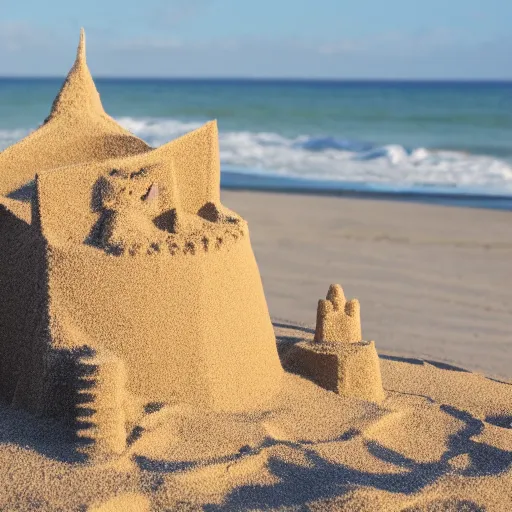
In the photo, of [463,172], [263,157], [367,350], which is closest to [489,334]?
[367,350]

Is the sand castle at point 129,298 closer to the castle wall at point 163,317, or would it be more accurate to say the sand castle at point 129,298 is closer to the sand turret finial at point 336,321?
the castle wall at point 163,317

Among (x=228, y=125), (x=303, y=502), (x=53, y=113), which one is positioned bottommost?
(x=303, y=502)

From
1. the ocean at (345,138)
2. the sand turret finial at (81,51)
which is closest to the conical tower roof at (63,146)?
the sand turret finial at (81,51)

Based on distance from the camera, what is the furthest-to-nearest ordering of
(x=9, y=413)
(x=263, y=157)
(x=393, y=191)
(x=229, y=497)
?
(x=263, y=157)
(x=393, y=191)
(x=9, y=413)
(x=229, y=497)

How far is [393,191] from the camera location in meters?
14.8

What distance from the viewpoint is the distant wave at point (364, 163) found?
53.7 ft

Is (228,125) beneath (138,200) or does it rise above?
above

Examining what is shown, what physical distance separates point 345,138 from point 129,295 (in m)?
22.3

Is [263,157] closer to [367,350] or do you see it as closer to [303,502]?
[367,350]

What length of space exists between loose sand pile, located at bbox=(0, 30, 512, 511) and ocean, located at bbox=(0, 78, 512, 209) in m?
10.2

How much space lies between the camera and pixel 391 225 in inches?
450

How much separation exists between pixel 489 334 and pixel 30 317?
15.4 feet

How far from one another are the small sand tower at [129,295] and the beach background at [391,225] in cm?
299

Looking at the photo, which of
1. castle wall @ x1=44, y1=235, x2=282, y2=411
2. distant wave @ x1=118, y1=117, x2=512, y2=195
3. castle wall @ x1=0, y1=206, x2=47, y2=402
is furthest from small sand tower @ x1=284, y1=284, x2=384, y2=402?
distant wave @ x1=118, y1=117, x2=512, y2=195
